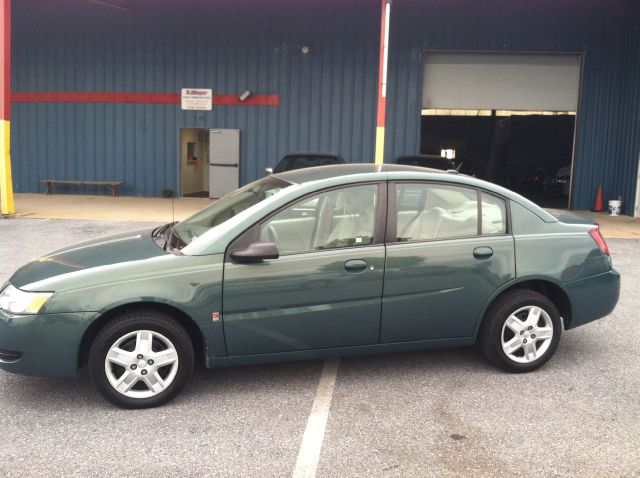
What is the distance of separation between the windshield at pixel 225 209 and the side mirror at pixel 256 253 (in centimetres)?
46

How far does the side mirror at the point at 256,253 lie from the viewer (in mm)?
3867

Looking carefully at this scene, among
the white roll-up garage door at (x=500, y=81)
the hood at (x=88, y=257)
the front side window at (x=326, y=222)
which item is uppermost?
the white roll-up garage door at (x=500, y=81)

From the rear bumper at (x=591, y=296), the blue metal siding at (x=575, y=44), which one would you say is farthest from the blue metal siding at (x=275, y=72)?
the rear bumper at (x=591, y=296)

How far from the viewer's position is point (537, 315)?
4.46 metres

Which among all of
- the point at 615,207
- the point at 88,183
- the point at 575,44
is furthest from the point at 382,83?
the point at 88,183

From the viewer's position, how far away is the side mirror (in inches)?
152

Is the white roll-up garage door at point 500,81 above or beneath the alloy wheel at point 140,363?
above

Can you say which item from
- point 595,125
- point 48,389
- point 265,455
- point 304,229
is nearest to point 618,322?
point 304,229

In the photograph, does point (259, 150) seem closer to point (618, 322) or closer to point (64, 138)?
point (64, 138)

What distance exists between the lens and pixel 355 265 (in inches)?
161

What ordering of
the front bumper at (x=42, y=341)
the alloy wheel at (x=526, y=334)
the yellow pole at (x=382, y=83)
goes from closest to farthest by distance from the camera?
1. the front bumper at (x=42, y=341)
2. the alloy wheel at (x=526, y=334)
3. the yellow pole at (x=382, y=83)

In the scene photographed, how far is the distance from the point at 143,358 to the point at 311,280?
1127mm

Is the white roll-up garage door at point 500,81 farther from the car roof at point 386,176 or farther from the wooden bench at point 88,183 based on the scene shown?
the car roof at point 386,176

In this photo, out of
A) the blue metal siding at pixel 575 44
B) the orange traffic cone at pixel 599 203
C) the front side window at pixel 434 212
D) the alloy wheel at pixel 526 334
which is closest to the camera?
the front side window at pixel 434 212
